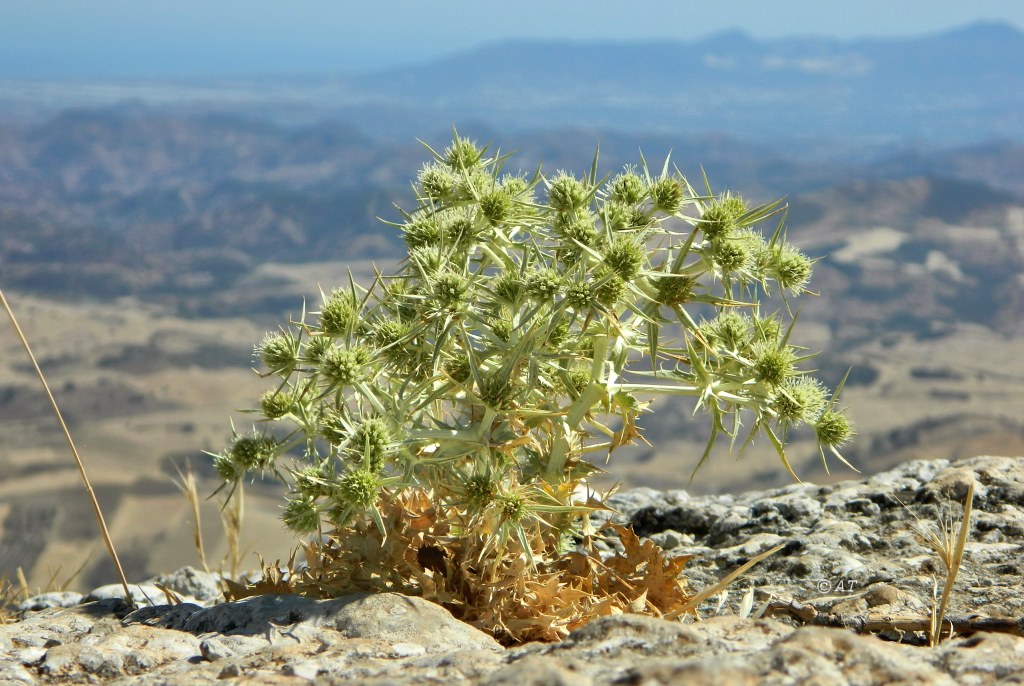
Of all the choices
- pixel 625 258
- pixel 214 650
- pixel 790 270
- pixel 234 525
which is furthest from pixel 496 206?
pixel 234 525

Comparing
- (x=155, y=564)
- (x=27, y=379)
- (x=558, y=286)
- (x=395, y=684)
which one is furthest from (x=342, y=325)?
(x=27, y=379)

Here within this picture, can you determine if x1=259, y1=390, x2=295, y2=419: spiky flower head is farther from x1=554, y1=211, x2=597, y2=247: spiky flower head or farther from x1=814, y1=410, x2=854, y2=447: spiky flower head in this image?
x1=814, y1=410, x2=854, y2=447: spiky flower head

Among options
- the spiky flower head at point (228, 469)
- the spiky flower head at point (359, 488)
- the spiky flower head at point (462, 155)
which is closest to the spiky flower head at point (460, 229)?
the spiky flower head at point (462, 155)

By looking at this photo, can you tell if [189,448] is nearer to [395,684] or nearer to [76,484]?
[76,484]

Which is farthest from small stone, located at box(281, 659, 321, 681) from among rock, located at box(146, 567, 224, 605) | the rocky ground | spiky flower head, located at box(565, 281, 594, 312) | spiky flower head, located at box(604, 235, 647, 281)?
rock, located at box(146, 567, 224, 605)

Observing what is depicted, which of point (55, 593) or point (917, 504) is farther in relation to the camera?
point (55, 593)

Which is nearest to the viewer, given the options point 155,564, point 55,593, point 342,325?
point 342,325

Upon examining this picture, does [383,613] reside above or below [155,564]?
above
